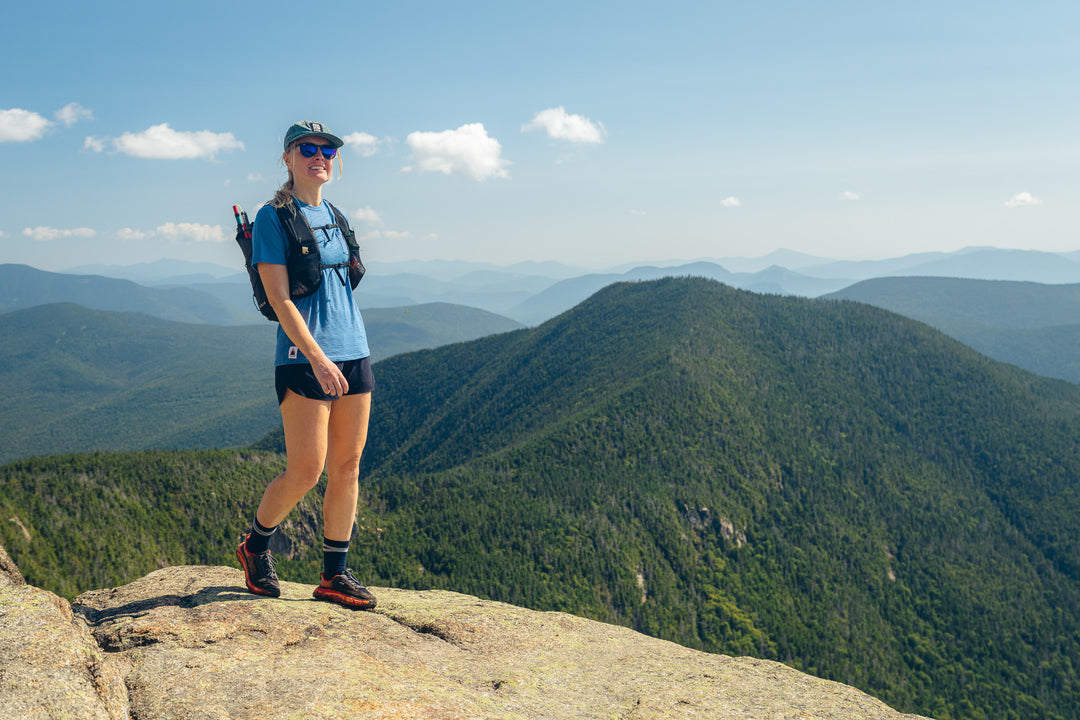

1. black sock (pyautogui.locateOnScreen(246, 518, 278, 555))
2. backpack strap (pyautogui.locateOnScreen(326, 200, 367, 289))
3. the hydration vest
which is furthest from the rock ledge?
backpack strap (pyautogui.locateOnScreen(326, 200, 367, 289))

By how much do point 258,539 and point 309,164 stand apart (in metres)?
5.68

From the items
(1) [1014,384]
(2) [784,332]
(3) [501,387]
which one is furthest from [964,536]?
(3) [501,387]

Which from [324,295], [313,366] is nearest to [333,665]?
[313,366]

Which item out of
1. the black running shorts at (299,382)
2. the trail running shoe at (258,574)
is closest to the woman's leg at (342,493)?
the black running shorts at (299,382)

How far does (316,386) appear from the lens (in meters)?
8.40

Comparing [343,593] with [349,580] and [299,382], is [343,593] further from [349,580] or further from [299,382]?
[299,382]

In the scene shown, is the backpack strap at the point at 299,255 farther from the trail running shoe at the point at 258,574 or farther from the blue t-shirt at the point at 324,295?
the trail running shoe at the point at 258,574

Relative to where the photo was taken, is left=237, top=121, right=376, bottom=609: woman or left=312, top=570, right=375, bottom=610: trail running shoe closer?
left=237, top=121, right=376, bottom=609: woman

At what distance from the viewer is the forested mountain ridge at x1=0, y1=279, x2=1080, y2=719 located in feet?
220

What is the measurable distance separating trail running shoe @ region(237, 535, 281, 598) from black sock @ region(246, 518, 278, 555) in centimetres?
9

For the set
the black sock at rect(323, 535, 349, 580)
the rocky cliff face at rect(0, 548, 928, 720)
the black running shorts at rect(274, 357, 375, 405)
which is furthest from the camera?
the black sock at rect(323, 535, 349, 580)

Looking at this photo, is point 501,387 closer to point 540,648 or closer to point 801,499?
point 801,499

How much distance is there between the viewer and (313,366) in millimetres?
8094

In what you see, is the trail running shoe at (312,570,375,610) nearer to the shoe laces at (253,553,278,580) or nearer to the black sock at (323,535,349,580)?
the black sock at (323,535,349,580)
